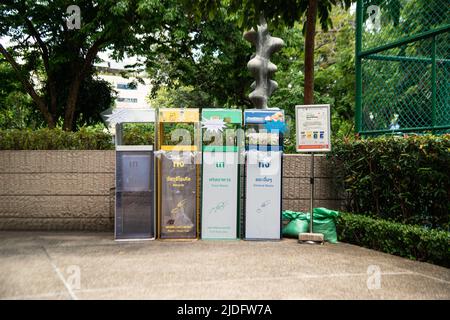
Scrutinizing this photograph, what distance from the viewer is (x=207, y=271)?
482 centimetres

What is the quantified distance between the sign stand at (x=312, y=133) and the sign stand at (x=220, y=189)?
32.5 inches

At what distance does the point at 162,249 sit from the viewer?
601cm

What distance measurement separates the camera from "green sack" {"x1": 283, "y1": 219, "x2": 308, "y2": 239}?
6949mm

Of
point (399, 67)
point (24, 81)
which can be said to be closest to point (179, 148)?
point (399, 67)

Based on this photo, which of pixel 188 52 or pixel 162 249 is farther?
pixel 188 52

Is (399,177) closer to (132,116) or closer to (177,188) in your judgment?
(177,188)

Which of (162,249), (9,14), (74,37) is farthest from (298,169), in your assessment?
(9,14)

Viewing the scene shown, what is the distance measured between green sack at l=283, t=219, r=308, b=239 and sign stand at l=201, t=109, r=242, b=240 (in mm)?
750

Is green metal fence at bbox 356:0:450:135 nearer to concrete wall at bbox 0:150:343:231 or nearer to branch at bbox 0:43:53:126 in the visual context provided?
concrete wall at bbox 0:150:343:231

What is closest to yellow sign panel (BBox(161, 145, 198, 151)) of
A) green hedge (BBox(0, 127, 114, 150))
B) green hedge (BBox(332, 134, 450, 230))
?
green hedge (BBox(0, 127, 114, 150))

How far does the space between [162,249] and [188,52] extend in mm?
14414

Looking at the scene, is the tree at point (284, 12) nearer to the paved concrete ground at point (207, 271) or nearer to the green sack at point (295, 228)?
the green sack at point (295, 228)

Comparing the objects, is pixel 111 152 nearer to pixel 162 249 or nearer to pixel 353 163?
pixel 162 249

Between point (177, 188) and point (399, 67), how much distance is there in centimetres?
368
